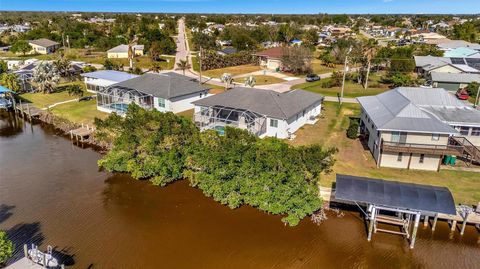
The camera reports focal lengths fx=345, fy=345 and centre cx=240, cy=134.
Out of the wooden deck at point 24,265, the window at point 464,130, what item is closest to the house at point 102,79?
the wooden deck at point 24,265

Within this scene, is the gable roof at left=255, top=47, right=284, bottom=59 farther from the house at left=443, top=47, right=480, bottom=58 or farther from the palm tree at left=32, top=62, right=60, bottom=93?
the palm tree at left=32, top=62, right=60, bottom=93

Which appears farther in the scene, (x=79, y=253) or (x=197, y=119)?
(x=197, y=119)

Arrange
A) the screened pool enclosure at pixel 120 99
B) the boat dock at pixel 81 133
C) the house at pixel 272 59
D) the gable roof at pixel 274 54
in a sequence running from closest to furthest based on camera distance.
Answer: the boat dock at pixel 81 133 → the screened pool enclosure at pixel 120 99 → the house at pixel 272 59 → the gable roof at pixel 274 54

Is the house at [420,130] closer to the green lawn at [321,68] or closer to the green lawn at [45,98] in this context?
the green lawn at [45,98]

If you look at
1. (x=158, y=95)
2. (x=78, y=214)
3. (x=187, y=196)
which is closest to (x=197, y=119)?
(x=158, y=95)

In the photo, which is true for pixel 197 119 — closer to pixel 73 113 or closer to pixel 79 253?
pixel 73 113

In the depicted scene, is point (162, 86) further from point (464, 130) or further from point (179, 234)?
point (464, 130)

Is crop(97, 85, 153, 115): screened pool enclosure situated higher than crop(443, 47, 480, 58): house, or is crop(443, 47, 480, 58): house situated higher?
crop(443, 47, 480, 58): house

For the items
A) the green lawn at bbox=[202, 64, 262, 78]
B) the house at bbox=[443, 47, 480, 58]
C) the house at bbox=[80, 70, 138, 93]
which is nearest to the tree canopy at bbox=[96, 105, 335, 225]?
the house at bbox=[80, 70, 138, 93]
